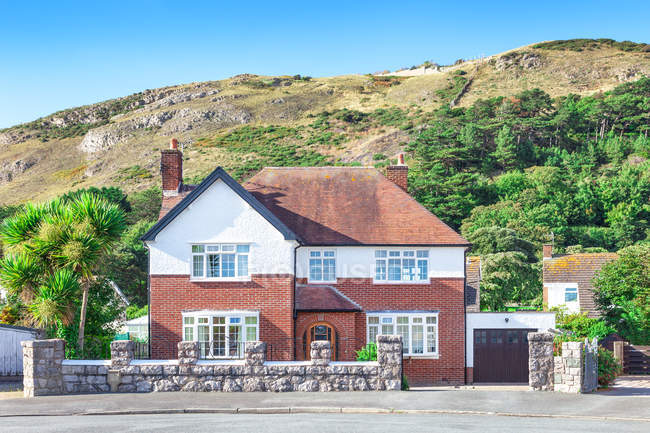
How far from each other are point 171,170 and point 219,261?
221 inches

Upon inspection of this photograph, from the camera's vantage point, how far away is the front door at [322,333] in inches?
1114

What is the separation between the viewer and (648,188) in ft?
266

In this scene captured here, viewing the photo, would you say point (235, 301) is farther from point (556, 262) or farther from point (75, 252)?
point (556, 262)

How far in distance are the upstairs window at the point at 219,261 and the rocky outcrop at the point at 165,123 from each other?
467 feet

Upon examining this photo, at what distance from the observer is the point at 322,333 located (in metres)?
28.4

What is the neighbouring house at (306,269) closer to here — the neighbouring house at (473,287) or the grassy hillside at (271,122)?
the neighbouring house at (473,287)

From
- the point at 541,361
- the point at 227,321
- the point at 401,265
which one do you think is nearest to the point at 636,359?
the point at 401,265

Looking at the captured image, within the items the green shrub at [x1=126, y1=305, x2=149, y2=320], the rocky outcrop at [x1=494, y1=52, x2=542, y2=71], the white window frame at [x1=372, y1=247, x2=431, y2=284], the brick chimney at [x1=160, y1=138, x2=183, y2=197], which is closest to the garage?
the white window frame at [x1=372, y1=247, x2=431, y2=284]

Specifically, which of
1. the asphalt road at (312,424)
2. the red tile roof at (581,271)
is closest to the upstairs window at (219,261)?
the asphalt road at (312,424)

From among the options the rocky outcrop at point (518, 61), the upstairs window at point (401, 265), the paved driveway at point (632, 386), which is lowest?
the paved driveway at point (632, 386)

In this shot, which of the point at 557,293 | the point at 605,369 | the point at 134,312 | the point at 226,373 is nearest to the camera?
the point at 226,373

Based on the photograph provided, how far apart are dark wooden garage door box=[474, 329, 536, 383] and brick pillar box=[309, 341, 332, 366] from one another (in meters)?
10.4

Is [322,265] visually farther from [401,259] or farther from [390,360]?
[390,360]

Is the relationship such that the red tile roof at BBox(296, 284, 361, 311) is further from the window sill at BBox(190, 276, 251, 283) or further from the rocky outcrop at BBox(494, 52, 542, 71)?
the rocky outcrop at BBox(494, 52, 542, 71)
